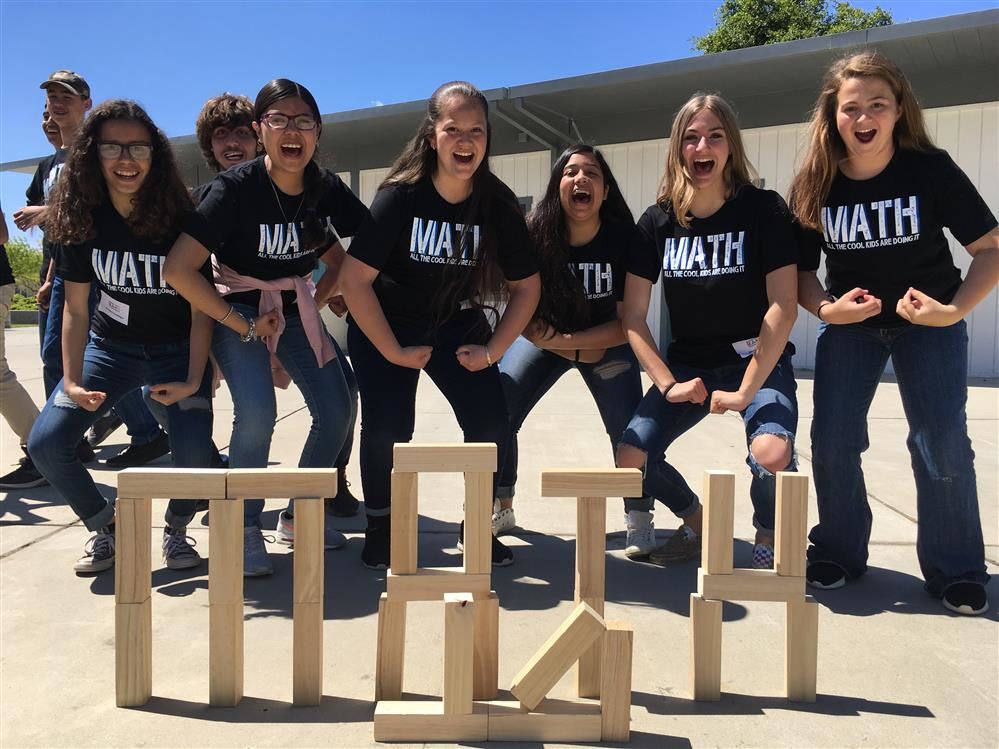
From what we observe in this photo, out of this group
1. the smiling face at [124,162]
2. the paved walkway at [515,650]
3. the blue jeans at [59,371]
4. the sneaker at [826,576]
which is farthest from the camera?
the blue jeans at [59,371]

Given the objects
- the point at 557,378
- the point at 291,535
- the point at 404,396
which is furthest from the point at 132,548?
the point at 557,378

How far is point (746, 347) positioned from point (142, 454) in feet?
11.7

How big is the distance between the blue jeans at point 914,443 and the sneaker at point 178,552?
2411 millimetres

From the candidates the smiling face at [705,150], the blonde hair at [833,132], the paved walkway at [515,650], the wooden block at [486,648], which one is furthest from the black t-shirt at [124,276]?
the blonde hair at [833,132]

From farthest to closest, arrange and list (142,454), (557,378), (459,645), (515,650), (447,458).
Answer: (142,454)
(557,378)
(515,650)
(447,458)
(459,645)

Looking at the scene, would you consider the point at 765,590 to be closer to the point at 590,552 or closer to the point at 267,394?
the point at 590,552

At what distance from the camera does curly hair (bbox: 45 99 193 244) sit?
284cm

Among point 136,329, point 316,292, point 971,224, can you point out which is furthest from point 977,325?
point 136,329

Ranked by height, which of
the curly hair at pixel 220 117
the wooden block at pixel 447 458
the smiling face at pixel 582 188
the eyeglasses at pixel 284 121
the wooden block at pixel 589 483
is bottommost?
the wooden block at pixel 589 483

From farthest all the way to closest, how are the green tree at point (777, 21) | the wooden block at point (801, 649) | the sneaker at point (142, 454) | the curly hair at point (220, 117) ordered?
the green tree at point (777, 21) < the sneaker at point (142, 454) < the curly hair at point (220, 117) < the wooden block at point (801, 649)

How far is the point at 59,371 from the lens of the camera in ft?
13.4

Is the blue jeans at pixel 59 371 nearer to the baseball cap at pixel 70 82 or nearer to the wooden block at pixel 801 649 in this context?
the baseball cap at pixel 70 82

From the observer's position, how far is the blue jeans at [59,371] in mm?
3916

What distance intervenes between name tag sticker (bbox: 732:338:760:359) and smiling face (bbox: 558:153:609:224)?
33.4 inches
